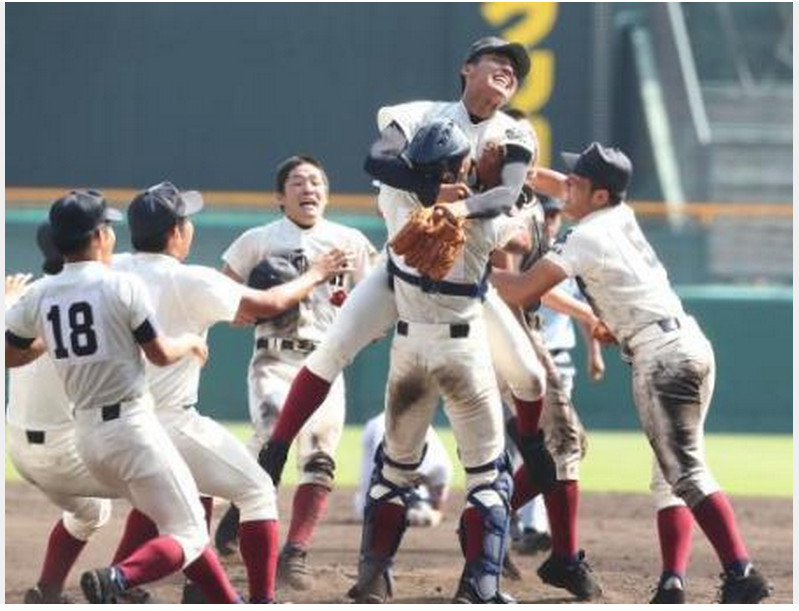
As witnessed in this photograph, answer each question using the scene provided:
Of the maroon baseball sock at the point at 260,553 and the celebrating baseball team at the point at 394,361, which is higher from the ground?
the celebrating baseball team at the point at 394,361

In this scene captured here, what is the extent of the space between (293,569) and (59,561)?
104 cm

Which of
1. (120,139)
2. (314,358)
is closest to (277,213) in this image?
(120,139)

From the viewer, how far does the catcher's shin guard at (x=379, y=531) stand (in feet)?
25.3

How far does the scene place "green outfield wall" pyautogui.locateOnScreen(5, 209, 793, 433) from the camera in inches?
659

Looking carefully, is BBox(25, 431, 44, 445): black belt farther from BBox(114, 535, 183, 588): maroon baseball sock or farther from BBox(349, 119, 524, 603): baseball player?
BBox(349, 119, 524, 603): baseball player

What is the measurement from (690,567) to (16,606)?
332 cm

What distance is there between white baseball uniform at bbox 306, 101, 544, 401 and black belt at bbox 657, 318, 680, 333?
51 centimetres

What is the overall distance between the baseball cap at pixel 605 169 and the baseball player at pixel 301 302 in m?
1.47

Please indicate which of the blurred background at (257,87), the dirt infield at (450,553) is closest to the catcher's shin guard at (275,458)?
the dirt infield at (450,553)

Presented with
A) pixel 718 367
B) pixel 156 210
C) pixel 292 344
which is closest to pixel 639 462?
pixel 718 367

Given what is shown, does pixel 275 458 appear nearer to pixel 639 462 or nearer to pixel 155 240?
pixel 155 240

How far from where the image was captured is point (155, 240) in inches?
283

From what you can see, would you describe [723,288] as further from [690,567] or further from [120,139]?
[690,567]

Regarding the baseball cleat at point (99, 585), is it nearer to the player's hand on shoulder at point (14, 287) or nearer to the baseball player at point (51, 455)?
the baseball player at point (51, 455)
